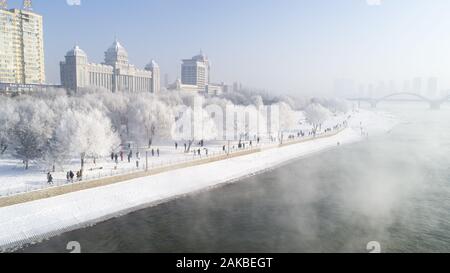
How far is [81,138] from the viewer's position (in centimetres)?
3259

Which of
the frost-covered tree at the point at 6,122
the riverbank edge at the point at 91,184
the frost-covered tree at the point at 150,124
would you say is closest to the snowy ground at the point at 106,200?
the riverbank edge at the point at 91,184

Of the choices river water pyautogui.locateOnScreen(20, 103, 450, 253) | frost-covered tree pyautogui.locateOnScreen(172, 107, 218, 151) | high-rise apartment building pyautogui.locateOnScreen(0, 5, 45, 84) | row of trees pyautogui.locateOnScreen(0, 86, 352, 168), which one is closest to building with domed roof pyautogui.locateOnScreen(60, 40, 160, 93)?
high-rise apartment building pyautogui.locateOnScreen(0, 5, 45, 84)

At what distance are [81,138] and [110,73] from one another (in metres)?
102

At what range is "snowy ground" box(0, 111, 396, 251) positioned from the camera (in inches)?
869

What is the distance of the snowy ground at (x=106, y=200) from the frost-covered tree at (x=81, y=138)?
5.34 metres

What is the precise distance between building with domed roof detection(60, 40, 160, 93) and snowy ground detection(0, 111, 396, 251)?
6873 centimetres

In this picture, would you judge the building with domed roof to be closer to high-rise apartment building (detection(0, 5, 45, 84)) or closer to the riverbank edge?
Answer: high-rise apartment building (detection(0, 5, 45, 84))

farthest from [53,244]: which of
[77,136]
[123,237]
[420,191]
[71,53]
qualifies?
[71,53]

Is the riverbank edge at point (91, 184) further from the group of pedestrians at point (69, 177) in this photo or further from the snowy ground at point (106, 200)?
the group of pedestrians at point (69, 177)

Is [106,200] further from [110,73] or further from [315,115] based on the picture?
[110,73]

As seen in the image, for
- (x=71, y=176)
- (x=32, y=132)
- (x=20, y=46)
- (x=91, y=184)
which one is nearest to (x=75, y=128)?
(x=32, y=132)

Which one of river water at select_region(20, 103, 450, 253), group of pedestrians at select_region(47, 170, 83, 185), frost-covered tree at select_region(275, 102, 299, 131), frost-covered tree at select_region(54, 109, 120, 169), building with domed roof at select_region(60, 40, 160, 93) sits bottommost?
river water at select_region(20, 103, 450, 253)

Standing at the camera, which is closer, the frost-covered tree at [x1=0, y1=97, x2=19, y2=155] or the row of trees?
the row of trees
